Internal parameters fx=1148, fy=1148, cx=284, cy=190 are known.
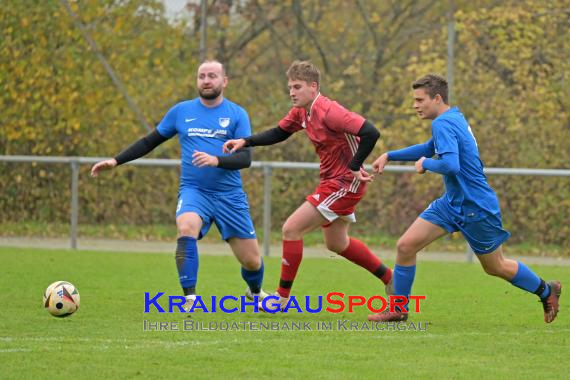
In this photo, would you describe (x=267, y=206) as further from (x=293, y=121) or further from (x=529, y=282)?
(x=529, y=282)

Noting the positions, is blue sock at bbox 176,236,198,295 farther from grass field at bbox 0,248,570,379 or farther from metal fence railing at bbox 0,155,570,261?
metal fence railing at bbox 0,155,570,261

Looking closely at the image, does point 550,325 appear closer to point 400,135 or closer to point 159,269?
point 159,269

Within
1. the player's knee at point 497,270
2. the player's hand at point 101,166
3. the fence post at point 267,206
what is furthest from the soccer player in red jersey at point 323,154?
the fence post at point 267,206

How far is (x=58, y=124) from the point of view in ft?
58.5

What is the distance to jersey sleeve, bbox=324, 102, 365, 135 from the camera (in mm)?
8883

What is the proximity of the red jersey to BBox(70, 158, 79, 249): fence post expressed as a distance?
7243mm

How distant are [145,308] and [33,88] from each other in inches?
361

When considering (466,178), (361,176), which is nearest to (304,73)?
(361,176)

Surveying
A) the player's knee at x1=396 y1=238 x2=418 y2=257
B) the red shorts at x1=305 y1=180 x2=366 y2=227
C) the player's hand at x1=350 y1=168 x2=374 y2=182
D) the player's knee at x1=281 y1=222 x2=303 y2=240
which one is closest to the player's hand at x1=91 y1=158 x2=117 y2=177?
the player's knee at x1=281 y1=222 x2=303 y2=240

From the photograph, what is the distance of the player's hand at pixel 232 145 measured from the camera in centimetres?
913

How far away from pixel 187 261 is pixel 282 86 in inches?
445

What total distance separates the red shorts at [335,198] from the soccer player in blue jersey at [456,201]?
54cm

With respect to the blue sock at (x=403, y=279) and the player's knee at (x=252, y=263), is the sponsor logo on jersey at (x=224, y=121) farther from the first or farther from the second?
the blue sock at (x=403, y=279)

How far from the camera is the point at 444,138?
322 inches
